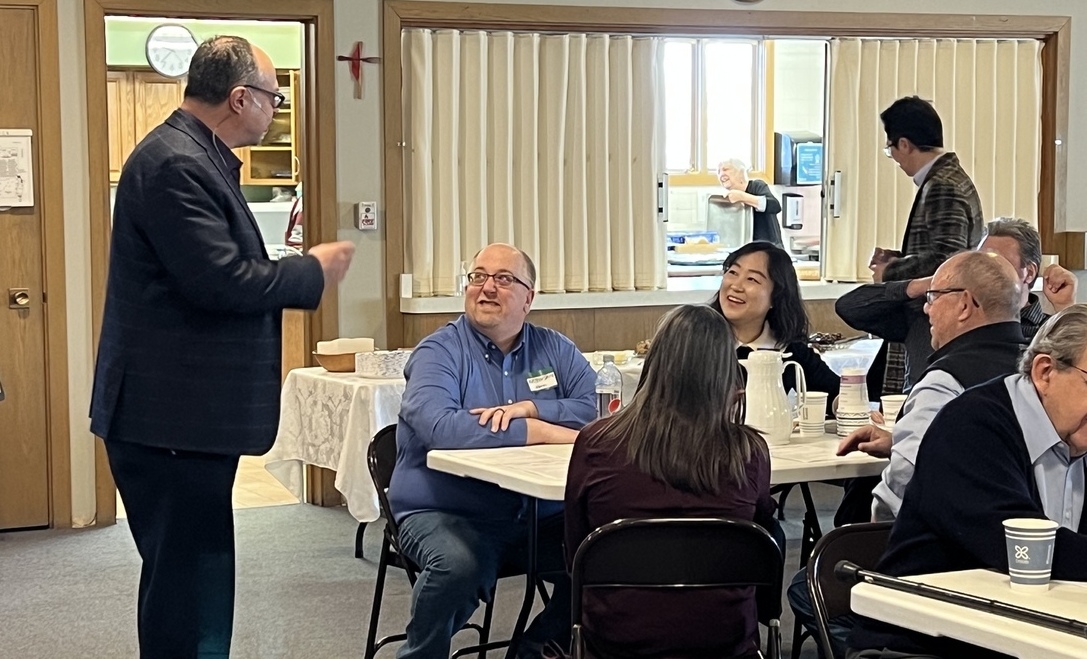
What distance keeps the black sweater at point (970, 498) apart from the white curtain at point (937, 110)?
15.3ft

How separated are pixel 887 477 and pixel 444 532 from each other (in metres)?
1.03

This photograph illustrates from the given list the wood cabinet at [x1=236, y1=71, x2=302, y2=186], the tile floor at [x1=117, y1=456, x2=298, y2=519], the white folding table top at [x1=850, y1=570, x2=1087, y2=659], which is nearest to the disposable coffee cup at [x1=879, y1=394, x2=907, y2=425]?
the white folding table top at [x1=850, y1=570, x2=1087, y2=659]

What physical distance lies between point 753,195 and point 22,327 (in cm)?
366

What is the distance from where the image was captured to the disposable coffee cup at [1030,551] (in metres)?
1.93

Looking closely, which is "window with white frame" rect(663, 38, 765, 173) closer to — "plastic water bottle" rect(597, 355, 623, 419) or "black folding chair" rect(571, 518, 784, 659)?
"plastic water bottle" rect(597, 355, 623, 419)

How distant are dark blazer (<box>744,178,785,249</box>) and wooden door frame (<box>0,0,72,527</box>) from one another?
3.47 metres

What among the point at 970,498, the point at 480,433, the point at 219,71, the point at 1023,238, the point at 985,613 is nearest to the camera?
the point at 985,613

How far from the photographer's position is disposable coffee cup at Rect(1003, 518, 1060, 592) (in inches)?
75.9

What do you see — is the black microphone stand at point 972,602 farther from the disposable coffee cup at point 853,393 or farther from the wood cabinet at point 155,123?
the wood cabinet at point 155,123

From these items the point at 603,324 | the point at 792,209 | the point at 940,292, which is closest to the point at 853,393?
the point at 940,292

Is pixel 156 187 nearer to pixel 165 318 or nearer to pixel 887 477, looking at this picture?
pixel 165 318

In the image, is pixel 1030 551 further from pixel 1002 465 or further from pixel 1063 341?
pixel 1063 341

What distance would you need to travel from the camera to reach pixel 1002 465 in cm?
212

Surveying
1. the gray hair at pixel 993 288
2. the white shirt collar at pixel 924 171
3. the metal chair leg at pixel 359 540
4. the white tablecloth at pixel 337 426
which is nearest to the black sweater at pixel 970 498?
the gray hair at pixel 993 288
